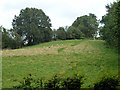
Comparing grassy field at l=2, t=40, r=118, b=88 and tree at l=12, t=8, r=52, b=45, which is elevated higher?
tree at l=12, t=8, r=52, b=45

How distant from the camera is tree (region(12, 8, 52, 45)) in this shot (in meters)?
49.0

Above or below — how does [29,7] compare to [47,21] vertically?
above

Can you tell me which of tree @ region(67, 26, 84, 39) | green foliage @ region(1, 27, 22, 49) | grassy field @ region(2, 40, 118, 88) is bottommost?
grassy field @ region(2, 40, 118, 88)

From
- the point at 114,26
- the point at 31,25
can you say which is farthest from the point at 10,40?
the point at 114,26

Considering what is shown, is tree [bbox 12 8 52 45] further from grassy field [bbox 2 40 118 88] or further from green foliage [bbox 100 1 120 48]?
green foliage [bbox 100 1 120 48]

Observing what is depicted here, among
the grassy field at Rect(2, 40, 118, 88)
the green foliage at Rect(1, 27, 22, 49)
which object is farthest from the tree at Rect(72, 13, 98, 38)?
the grassy field at Rect(2, 40, 118, 88)

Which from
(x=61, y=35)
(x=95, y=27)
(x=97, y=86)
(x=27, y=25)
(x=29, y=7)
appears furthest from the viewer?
(x=95, y=27)

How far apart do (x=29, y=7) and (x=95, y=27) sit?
35857mm

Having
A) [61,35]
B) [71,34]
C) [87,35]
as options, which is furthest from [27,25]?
[87,35]

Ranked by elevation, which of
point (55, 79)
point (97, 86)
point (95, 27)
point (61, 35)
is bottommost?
point (97, 86)

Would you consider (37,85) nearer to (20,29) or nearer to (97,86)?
(97,86)

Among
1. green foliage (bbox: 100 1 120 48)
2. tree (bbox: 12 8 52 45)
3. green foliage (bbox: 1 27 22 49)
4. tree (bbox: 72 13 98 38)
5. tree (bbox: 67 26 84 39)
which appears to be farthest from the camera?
tree (bbox: 72 13 98 38)

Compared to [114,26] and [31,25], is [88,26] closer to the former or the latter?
[31,25]

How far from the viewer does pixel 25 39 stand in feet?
170
